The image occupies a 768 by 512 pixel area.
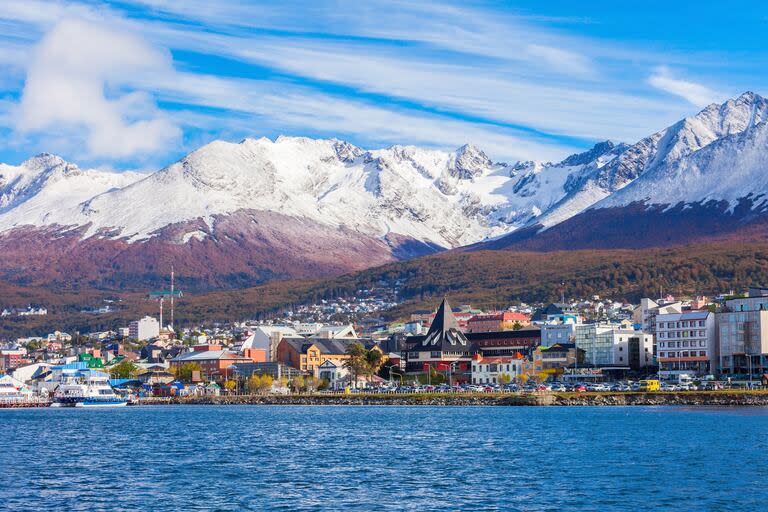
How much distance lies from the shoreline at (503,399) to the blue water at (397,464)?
1543 centimetres

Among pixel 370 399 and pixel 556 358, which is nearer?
pixel 370 399

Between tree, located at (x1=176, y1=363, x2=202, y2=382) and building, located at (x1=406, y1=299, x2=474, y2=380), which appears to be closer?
building, located at (x1=406, y1=299, x2=474, y2=380)

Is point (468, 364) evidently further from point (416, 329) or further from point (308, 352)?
point (416, 329)

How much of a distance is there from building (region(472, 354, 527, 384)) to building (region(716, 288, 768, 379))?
79.2ft

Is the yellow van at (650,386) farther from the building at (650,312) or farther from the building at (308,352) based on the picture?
the building at (308,352)

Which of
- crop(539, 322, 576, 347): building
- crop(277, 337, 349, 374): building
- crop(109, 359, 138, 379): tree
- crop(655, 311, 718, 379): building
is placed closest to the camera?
crop(655, 311, 718, 379): building

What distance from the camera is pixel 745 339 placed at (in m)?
122

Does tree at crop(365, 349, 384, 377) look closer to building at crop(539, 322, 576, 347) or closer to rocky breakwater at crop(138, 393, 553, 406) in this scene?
rocky breakwater at crop(138, 393, 553, 406)

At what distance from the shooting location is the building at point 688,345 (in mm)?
126000

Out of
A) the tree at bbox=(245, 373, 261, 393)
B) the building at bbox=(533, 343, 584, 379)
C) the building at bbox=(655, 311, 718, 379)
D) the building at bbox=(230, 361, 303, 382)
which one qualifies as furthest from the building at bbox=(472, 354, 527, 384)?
the tree at bbox=(245, 373, 261, 393)

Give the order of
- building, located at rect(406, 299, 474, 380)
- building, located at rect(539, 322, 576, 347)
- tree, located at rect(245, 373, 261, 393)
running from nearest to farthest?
1. tree, located at rect(245, 373, 261, 393)
2. building, located at rect(406, 299, 474, 380)
3. building, located at rect(539, 322, 576, 347)

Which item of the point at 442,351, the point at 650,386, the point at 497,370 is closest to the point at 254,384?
the point at 442,351

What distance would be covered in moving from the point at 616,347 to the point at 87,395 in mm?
60313

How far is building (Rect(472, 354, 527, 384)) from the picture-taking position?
13888 centimetres
